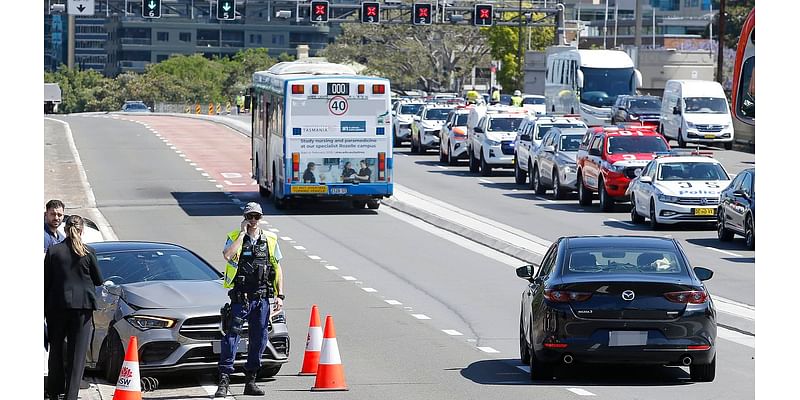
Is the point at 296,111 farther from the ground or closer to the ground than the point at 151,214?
farther from the ground

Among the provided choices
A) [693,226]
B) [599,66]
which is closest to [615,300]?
[693,226]

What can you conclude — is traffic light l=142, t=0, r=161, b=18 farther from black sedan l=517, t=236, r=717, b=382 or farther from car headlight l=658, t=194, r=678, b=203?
black sedan l=517, t=236, r=717, b=382

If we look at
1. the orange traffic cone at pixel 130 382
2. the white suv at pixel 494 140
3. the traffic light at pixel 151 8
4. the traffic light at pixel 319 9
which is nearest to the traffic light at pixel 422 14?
the traffic light at pixel 319 9

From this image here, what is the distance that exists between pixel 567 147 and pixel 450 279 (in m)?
17.3

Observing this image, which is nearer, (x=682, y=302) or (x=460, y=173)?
(x=682, y=302)

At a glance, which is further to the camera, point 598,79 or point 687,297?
point 598,79

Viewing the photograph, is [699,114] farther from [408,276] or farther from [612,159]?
[408,276]

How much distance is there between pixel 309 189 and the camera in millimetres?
35438

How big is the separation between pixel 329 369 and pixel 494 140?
34475 mm

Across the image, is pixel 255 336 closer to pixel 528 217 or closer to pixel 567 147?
pixel 528 217

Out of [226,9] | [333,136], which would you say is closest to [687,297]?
[333,136]

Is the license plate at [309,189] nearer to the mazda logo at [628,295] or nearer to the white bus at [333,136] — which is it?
the white bus at [333,136]
